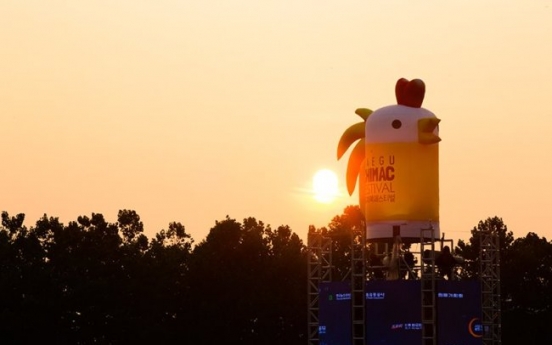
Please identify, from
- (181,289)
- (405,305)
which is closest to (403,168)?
(405,305)

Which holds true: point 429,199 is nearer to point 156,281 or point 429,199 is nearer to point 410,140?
point 410,140

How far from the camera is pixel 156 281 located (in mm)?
113312

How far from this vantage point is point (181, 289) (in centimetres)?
11394

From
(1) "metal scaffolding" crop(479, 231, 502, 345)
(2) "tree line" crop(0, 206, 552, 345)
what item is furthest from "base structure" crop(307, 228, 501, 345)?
(2) "tree line" crop(0, 206, 552, 345)

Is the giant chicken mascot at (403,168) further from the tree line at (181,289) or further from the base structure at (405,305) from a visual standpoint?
the tree line at (181,289)

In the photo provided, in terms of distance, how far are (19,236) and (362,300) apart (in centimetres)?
6002

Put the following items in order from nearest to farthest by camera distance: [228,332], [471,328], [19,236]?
[471,328]
[228,332]
[19,236]

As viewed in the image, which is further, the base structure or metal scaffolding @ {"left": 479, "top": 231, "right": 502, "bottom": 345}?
metal scaffolding @ {"left": 479, "top": 231, "right": 502, "bottom": 345}

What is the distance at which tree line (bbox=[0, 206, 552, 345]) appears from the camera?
11038 cm

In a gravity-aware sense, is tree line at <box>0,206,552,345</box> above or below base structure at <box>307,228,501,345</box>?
above

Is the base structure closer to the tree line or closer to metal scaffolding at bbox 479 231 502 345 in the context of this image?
metal scaffolding at bbox 479 231 502 345

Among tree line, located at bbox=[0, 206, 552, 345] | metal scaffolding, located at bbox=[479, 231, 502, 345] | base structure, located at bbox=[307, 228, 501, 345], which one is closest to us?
base structure, located at bbox=[307, 228, 501, 345]

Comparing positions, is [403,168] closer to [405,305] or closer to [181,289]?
[405,305]

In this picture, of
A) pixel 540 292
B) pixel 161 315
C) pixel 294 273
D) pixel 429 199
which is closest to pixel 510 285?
pixel 540 292
